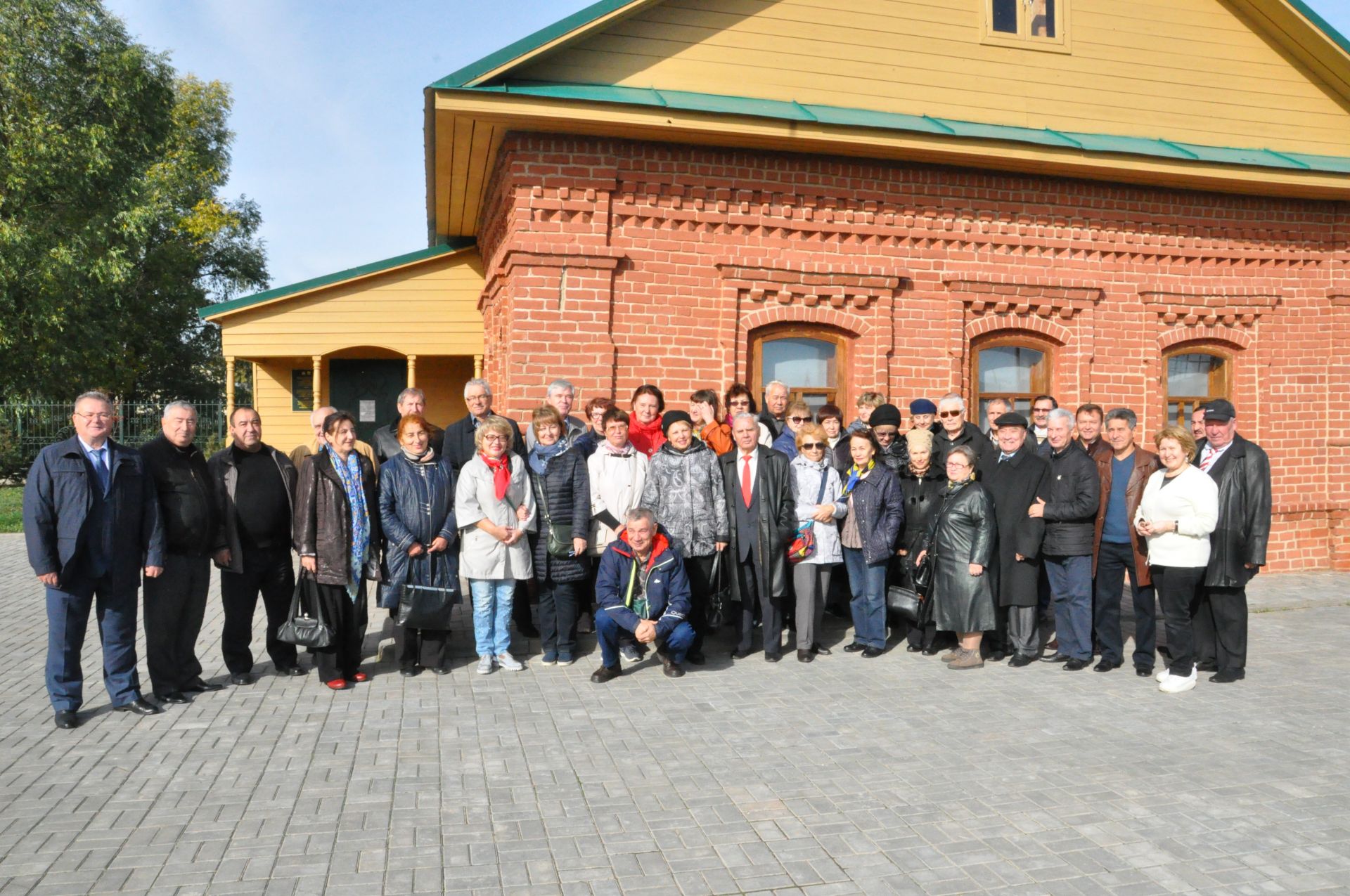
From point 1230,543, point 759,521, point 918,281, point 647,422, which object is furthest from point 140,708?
point 918,281

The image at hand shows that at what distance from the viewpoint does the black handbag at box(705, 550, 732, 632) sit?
6887 millimetres

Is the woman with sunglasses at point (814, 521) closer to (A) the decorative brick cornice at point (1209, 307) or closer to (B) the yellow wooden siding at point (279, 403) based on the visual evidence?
(A) the decorative brick cornice at point (1209, 307)

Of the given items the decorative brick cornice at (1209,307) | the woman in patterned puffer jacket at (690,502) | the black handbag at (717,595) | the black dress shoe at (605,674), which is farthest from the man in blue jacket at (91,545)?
the decorative brick cornice at (1209,307)

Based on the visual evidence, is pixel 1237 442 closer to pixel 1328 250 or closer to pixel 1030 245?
pixel 1030 245

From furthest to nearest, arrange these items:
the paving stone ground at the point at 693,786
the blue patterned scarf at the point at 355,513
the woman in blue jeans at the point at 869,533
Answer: the woman in blue jeans at the point at 869,533, the blue patterned scarf at the point at 355,513, the paving stone ground at the point at 693,786

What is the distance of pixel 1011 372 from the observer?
1048cm

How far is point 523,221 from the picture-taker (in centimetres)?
854

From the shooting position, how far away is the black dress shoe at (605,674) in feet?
21.0

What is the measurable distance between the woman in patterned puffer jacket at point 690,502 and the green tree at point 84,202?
22458 millimetres

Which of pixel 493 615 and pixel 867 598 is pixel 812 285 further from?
pixel 493 615

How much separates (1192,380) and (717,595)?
735 cm

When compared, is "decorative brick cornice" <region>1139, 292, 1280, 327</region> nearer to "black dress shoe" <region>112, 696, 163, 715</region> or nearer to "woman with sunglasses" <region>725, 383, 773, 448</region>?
"woman with sunglasses" <region>725, 383, 773, 448</region>

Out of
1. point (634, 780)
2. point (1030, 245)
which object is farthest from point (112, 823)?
point (1030, 245)

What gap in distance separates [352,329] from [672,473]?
9315mm
